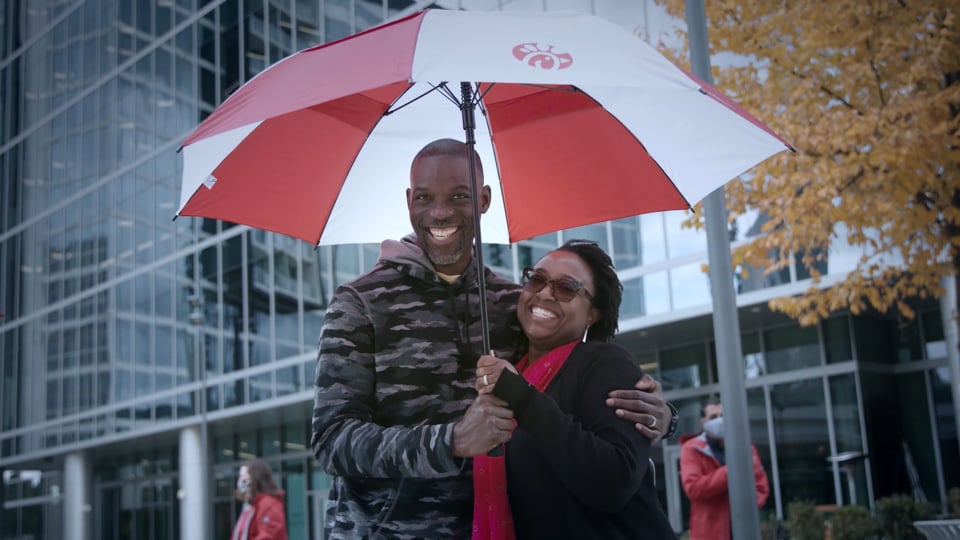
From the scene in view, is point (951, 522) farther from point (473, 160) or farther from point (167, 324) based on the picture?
point (167, 324)

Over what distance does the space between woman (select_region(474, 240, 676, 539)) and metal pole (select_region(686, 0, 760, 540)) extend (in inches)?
174

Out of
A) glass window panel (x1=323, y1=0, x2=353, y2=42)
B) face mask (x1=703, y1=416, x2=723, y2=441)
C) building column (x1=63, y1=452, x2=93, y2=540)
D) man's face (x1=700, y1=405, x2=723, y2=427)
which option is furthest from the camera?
building column (x1=63, y1=452, x2=93, y2=540)

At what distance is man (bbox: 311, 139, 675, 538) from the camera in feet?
9.39

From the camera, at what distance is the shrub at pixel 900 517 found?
14500 millimetres

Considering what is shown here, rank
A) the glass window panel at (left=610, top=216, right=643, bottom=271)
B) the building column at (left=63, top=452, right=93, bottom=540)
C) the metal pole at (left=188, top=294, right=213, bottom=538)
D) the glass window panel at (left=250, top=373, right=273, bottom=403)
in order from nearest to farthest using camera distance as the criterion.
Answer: the glass window panel at (left=610, top=216, right=643, bottom=271) → the glass window panel at (left=250, top=373, right=273, bottom=403) → the metal pole at (left=188, top=294, right=213, bottom=538) → the building column at (left=63, top=452, right=93, bottom=540)

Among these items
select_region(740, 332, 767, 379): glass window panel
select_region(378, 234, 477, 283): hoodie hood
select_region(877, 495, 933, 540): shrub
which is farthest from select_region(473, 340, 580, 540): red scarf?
select_region(740, 332, 767, 379): glass window panel

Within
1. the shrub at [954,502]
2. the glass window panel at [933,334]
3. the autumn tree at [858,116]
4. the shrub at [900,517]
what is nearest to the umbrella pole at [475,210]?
the autumn tree at [858,116]

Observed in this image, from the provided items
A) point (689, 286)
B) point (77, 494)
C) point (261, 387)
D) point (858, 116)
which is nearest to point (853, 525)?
point (689, 286)

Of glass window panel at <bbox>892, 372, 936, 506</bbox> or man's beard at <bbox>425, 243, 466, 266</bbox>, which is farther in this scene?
glass window panel at <bbox>892, 372, 936, 506</bbox>

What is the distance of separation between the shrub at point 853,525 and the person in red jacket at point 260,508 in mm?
8164

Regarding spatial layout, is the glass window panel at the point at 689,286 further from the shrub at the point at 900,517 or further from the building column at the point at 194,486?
the building column at the point at 194,486

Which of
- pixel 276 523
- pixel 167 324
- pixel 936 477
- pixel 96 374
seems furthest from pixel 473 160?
pixel 96 374

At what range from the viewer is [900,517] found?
1455 centimetres

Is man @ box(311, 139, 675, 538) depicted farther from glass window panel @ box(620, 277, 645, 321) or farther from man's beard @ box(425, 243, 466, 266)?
glass window panel @ box(620, 277, 645, 321)
